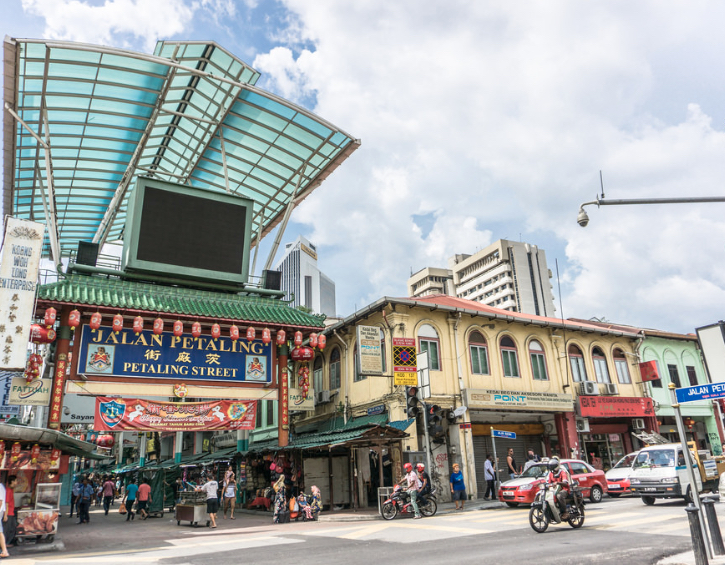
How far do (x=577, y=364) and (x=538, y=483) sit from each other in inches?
504

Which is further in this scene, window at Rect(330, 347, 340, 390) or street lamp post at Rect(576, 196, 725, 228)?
window at Rect(330, 347, 340, 390)

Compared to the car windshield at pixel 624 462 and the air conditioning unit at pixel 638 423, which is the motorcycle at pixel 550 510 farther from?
the air conditioning unit at pixel 638 423

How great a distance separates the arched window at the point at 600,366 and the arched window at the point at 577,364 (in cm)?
100

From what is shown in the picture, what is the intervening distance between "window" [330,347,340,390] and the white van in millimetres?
13902

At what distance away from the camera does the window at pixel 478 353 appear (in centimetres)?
2578

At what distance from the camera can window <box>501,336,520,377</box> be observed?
87.7 ft

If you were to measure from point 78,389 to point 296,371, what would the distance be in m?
9.57

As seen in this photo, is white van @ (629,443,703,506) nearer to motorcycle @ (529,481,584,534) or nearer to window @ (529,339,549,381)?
motorcycle @ (529,481,584,534)

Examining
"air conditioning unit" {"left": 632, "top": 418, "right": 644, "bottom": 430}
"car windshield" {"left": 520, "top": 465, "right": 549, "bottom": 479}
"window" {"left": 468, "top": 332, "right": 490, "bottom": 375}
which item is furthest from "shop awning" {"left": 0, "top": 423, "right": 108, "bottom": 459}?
"air conditioning unit" {"left": 632, "top": 418, "right": 644, "bottom": 430}

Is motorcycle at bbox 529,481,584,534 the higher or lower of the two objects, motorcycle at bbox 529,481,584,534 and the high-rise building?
the lower

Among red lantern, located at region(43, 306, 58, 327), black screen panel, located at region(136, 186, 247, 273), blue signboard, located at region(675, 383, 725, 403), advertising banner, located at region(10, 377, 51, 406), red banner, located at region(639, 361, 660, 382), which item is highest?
black screen panel, located at region(136, 186, 247, 273)

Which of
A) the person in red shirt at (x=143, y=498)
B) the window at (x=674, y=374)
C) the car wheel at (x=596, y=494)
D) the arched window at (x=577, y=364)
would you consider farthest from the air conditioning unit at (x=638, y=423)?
the person in red shirt at (x=143, y=498)

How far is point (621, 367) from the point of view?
31.3 m

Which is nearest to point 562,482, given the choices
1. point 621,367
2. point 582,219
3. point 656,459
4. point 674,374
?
point 582,219
